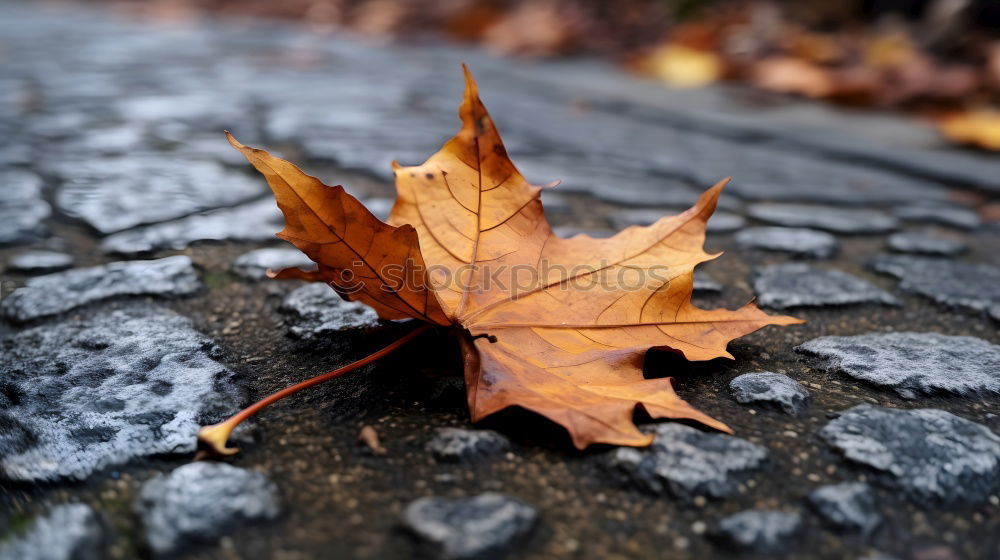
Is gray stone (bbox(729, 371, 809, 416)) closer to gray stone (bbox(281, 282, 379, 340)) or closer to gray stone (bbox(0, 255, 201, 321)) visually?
gray stone (bbox(281, 282, 379, 340))

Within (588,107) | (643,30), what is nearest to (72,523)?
(588,107)

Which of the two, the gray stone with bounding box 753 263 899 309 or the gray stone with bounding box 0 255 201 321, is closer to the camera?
the gray stone with bounding box 0 255 201 321

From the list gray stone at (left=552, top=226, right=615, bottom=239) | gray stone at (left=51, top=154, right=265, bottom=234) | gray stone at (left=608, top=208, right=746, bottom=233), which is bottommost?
gray stone at (left=51, top=154, right=265, bottom=234)

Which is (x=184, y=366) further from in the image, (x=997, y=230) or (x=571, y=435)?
(x=997, y=230)

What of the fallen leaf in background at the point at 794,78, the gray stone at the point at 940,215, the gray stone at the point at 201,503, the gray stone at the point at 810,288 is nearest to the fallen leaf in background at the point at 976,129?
the fallen leaf in background at the point at 794,78

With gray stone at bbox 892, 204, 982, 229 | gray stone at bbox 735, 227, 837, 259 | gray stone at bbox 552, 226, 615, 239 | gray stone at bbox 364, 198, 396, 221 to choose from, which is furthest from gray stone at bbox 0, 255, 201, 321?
gray stone at bbox 892, 204, 982, 229

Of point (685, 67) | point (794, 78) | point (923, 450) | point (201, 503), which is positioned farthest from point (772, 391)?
point (685, 67)
